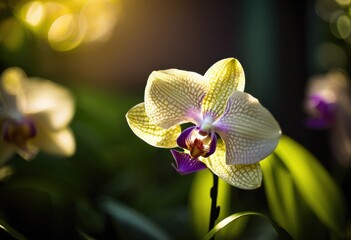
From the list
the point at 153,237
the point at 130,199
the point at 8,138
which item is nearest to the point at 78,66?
the point at 130,199

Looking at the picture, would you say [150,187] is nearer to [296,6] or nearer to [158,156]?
[158,156]

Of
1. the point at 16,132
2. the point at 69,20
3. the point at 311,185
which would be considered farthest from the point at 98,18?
the point at 311,185

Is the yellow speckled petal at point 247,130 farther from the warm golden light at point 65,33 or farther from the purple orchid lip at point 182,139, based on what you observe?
the warm golden light at point 65,33

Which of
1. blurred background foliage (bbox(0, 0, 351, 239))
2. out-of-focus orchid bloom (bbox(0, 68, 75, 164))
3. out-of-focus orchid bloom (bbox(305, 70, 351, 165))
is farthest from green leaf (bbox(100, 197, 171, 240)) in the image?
out-of-focus orchid bloom (bbox(305, 70, 351, 165))

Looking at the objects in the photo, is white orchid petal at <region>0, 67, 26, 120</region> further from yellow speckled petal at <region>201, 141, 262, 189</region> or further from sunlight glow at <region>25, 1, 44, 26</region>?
yellow speckled petal at <region>201, 141, 262, 189</region>

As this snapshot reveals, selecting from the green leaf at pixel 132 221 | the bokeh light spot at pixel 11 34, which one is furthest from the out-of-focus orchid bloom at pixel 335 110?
the bokeh light spot at pixel 11 34

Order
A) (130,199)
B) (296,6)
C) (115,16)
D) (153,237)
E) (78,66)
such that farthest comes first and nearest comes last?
(78,66) → (296,6) → (115,16) → (130,199) → (153,237)
